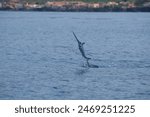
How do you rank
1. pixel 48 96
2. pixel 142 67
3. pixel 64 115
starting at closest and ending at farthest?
1. pixel 64 115
2. pixel 48 96
3. pixel 142 67

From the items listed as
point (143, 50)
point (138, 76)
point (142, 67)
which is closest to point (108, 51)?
point (143, 50)

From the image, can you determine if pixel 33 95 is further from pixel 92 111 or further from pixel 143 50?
pixel 143 50

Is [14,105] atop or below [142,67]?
atop

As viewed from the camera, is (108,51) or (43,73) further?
(108,51)

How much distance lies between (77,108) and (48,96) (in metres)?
8.68

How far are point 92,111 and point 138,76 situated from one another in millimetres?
16287

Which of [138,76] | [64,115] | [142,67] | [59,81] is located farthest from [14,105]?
[142,67]

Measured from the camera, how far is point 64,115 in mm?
26125

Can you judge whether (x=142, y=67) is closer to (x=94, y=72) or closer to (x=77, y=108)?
(x=94, y=72)

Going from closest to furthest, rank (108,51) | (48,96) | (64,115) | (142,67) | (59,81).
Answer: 1. (64,115)
2. (48,96)
3. (59,81)
4. (142,67)
5. (108,51)

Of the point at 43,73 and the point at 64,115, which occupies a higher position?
the point at 64,115

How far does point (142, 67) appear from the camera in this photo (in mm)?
46500

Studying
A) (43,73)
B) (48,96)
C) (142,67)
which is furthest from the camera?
(142,67)

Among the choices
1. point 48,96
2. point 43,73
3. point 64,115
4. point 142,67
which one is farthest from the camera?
point 142,67
